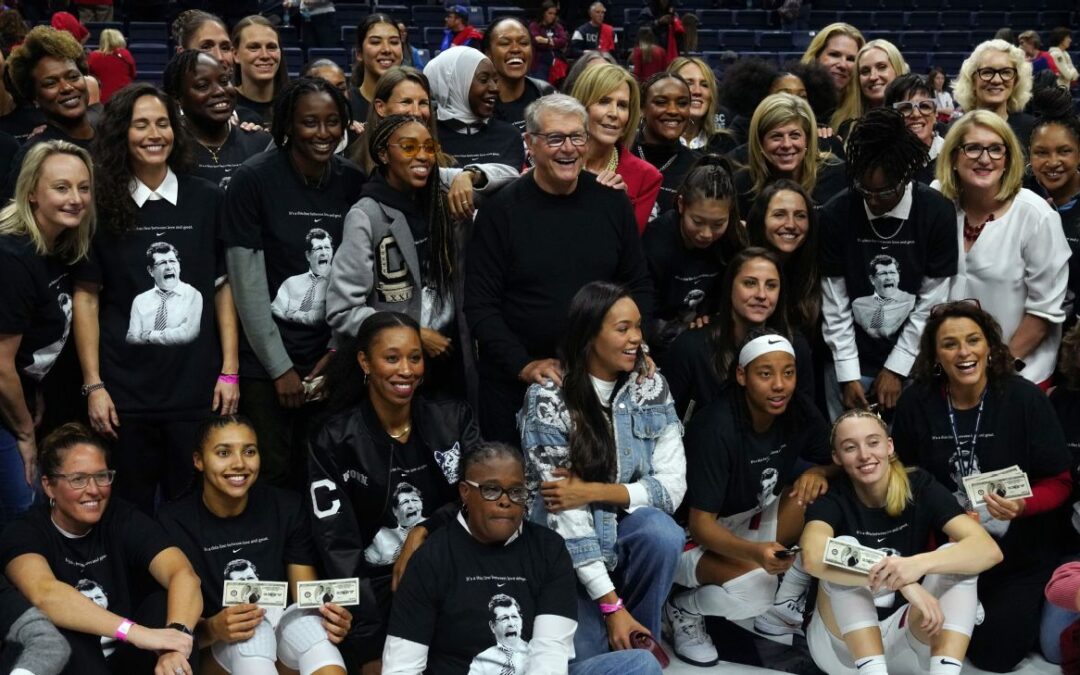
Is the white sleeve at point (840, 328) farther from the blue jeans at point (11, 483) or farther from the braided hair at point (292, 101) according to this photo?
the blue jeans at point (11, 483)

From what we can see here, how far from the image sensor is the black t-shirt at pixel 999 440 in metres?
3.98

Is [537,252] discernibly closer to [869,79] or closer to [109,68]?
[869,79]

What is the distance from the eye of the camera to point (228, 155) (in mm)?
4160

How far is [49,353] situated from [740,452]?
213 cm

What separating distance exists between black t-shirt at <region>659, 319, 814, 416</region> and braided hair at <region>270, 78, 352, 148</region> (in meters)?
1.31

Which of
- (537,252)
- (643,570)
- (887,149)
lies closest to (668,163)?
(887,149)

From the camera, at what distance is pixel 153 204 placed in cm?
378

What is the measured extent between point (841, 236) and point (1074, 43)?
1207cm

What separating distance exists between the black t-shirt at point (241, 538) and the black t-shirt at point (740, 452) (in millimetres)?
1230

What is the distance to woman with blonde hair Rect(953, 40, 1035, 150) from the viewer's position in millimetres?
5070

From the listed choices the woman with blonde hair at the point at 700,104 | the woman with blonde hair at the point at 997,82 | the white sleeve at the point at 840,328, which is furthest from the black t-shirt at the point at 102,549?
the woman with blonde hair at the point at 997,82

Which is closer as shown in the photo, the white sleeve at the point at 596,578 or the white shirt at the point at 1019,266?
the white sleeve at the point at 596,578

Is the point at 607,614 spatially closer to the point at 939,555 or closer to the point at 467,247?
the point at 939,555

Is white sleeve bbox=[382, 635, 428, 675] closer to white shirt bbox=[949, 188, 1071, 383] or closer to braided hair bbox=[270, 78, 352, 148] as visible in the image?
braided hair bbox=[270, 78, 352, 148]
